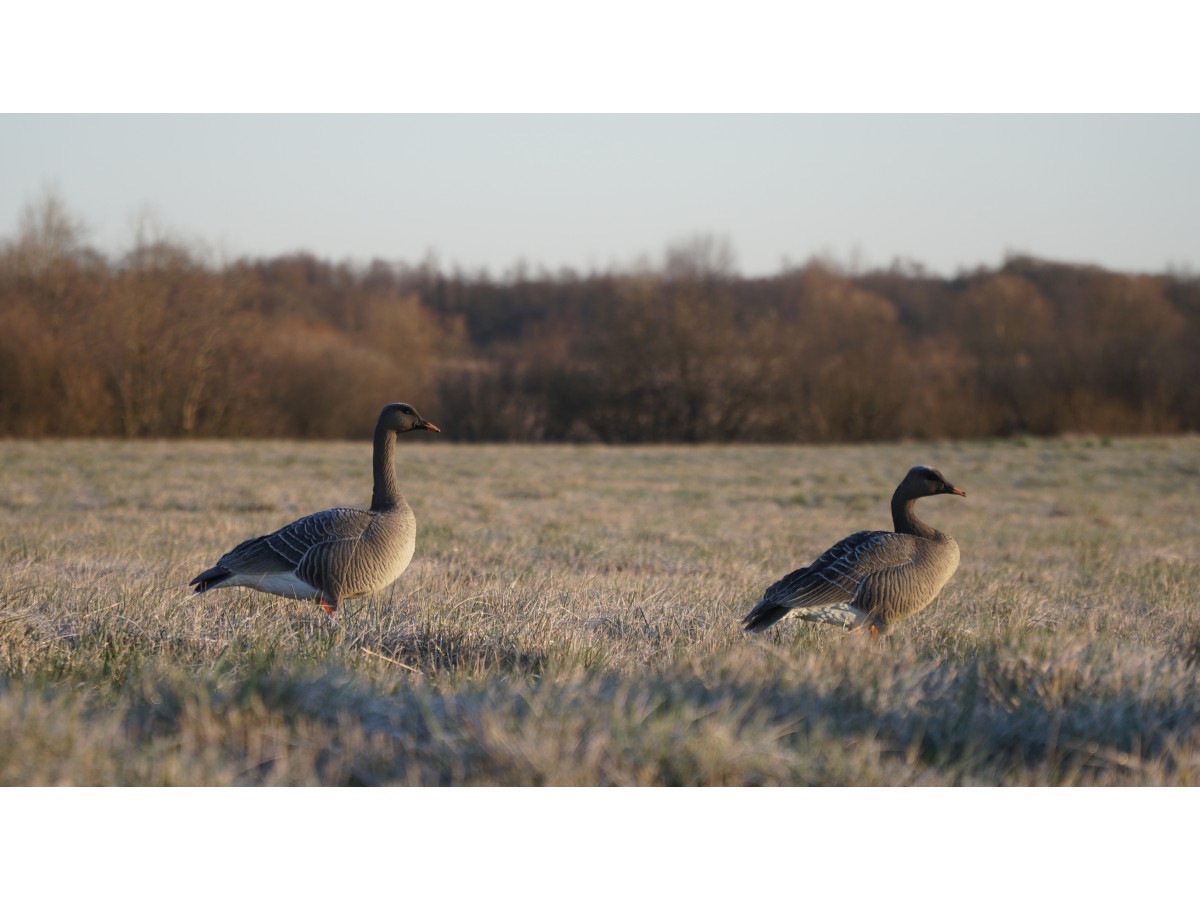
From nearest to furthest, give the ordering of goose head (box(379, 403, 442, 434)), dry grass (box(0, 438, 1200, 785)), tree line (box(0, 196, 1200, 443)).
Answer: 1. dry grass (box(0, 438, 1200, 785))
2. goose head (box(379, 403, 442, 434))
3. tree line (box(0, 196, 1200, 443))

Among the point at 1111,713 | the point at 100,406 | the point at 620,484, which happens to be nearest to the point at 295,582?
the point at 1111,713

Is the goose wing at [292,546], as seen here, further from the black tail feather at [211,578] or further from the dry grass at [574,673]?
the dry grass at [574,673]

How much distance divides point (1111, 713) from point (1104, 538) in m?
10.7

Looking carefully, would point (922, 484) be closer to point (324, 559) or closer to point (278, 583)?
point (324, 559)

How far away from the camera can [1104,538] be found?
46.0 feet

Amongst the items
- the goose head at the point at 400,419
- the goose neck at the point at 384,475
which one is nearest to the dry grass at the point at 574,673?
the goose neck at the point at 384,475

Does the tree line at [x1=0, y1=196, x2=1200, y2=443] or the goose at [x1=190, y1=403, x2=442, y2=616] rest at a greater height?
the tree line at [x1=0, y1=196, x2=1200, y2=443]

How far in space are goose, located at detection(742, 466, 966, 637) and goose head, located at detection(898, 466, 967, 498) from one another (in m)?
0.37

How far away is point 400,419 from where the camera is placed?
757 centimetres

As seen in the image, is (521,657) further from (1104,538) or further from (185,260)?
(185,260)

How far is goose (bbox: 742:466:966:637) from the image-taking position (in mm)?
6031

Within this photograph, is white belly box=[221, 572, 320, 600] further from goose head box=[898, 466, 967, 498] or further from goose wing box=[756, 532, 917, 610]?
goose head box=[898, 466, 967, 498]

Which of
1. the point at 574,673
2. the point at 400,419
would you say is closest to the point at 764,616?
the point at 574,673

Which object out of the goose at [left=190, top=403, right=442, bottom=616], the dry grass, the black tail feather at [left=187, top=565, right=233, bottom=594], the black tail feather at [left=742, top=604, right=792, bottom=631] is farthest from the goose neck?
the black tail feather at [left=742, top=604, right=792, bottom=631]
